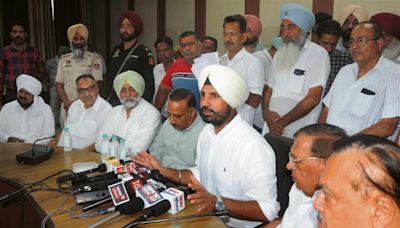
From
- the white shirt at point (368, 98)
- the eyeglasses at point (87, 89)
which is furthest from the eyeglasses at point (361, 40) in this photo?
the eyeglasses at point (87, 89)

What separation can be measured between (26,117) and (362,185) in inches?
153

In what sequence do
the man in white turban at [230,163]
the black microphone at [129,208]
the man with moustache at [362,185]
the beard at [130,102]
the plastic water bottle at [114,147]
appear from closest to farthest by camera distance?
the man with moustache at [362,185]
the black microphone at [129,208]
the man in white turban at [230,163]
the plastic water bottle at [114,147]
the beard at [130,102]

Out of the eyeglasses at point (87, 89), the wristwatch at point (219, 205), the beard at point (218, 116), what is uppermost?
the beard at point (218, 116)

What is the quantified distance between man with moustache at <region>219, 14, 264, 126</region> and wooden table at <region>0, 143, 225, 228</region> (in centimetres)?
136

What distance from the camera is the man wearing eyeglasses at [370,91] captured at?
2684 mm

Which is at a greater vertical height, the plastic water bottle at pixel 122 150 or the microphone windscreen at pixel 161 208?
the microphone windscreen at pixel 161 208

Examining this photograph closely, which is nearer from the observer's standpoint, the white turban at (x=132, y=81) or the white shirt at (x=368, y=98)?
the white shirt at (x=368, y=98)

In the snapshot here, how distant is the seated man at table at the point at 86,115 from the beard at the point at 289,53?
5.64 ft

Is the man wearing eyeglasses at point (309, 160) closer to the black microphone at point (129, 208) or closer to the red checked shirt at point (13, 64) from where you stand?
the black microphone at point (129, 208)

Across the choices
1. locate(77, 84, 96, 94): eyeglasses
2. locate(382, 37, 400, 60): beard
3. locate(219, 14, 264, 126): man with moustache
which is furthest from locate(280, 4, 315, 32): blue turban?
locate(77, 84, 96, 94): eyeglasses

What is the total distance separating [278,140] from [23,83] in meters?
2.97

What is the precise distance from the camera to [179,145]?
10.2 ft

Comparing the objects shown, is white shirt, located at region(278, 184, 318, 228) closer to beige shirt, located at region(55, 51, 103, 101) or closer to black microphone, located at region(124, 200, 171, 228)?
black microphone, located at region(124, 200, 171, 228)

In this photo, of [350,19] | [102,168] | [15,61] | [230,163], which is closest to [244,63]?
[350,19]
